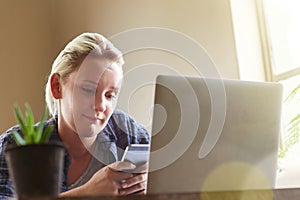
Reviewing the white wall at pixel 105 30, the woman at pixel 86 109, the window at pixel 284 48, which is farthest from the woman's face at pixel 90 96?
the window at pixel 284 48

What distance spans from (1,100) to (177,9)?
1.08 m

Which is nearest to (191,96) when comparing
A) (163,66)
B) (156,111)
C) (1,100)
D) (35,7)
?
(156,111)

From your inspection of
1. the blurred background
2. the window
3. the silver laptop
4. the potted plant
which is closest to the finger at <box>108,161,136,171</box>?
the silver laptop

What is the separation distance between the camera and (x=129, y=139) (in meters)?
1.98

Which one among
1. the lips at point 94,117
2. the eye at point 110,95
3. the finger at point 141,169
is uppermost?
the eye at point 110,95

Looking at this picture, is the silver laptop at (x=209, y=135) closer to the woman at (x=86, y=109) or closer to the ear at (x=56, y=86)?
the woman at (x=86, y=109)

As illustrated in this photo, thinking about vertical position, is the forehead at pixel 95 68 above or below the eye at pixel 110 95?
above

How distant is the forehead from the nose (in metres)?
0.06

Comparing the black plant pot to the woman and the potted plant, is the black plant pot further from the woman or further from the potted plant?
the woman

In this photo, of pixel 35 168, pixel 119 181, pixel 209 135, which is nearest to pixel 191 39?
pixel 119 181

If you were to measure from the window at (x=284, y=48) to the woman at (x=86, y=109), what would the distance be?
0.76 metres

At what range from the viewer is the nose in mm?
1808

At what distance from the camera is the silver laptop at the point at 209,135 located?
1.14 m

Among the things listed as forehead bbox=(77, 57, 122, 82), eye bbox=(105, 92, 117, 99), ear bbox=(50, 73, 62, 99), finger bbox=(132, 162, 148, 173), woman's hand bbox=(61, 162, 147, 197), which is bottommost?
woman's hand bbox=(61, 162, 147, 197)
